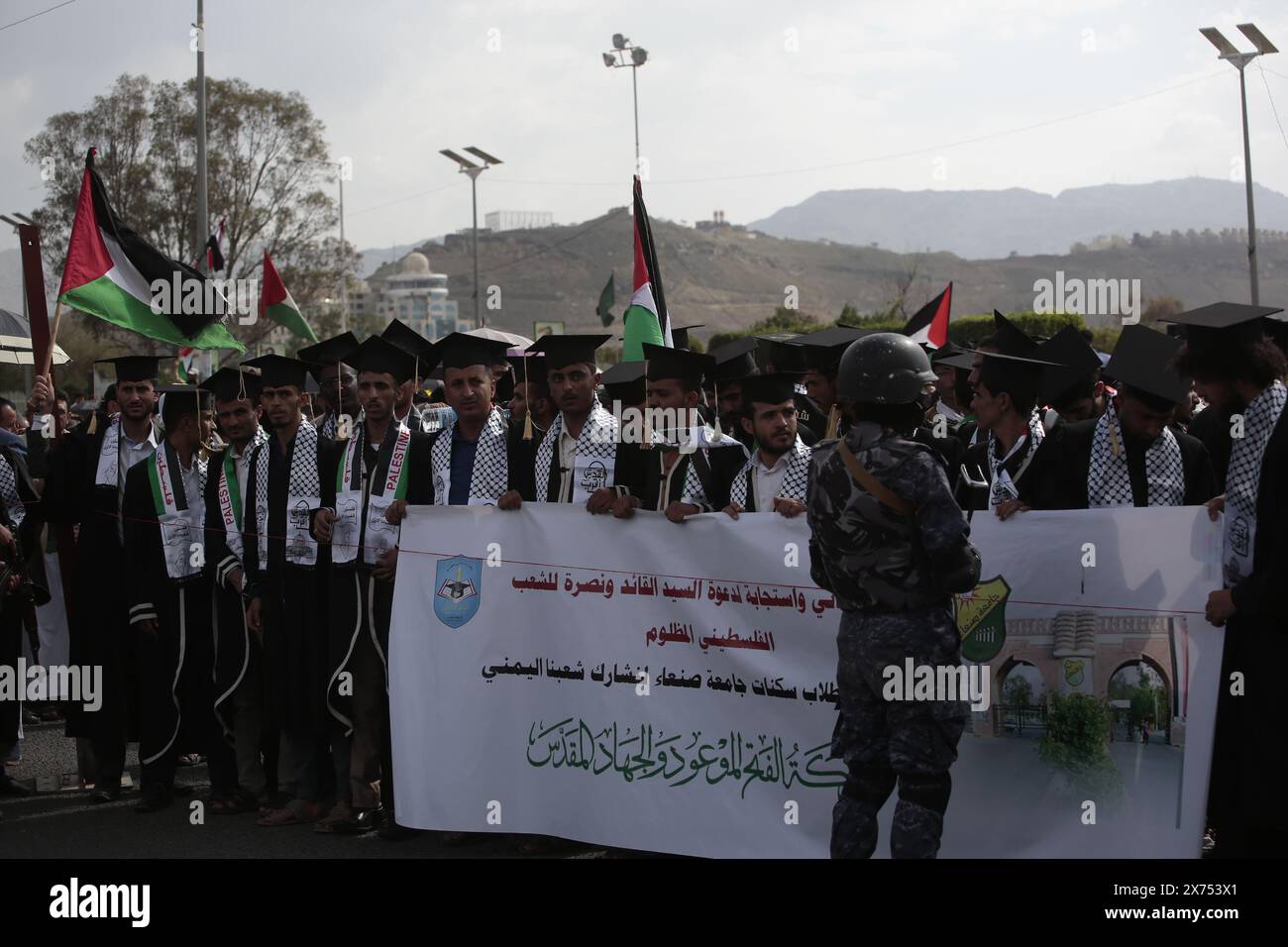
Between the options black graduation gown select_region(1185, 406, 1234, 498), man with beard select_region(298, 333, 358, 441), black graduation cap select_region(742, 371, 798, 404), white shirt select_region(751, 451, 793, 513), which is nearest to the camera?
black graduation gown select_region(1185, 406, 1234, 498)

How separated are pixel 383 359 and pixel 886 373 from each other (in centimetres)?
351

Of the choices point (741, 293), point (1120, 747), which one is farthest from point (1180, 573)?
point (741, 293)

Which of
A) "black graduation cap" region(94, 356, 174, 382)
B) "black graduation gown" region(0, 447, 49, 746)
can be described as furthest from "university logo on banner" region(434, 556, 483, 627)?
"black graduation gown" region(0, 447, 49, 746)

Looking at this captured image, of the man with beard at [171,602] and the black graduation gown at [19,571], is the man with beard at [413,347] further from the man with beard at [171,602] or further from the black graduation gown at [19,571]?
the black graduation gown at [19,571]

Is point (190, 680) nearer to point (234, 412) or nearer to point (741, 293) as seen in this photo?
point (234, 412)

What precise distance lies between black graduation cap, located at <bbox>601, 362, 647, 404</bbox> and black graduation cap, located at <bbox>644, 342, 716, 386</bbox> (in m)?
0.79

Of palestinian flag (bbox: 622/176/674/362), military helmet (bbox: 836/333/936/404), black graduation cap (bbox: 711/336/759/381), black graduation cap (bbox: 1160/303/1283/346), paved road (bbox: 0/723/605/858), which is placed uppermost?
palestinian flag (bbox: 622/176/674/362)

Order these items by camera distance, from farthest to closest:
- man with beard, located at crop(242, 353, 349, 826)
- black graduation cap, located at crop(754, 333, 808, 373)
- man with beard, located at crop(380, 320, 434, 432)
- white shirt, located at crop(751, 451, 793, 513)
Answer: man with beard, located at crop(380, 320, 434, 432)
black graduation cap, located at crop(754, 333, 808, 373)
man with beard, located at crop(242, 353, 349, 826)
white shirt, located at crop(751, 451, 793, 513)

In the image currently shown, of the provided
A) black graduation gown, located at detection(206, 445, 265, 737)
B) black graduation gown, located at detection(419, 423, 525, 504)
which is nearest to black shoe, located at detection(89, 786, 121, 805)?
black graduation gown, located at detection(206, 445, 265, 737)

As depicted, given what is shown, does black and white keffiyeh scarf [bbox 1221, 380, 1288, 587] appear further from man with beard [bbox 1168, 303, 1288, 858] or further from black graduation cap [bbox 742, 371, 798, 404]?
black graduation cap [bbox 742, 371, 798, 404]

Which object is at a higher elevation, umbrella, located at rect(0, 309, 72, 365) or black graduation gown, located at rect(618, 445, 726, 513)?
umbrella, located at rect(0, 309, 72, 365)

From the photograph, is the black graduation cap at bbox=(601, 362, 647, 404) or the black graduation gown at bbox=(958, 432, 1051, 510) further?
the black graduation cap at bbox=(601, 362, 647, 404)

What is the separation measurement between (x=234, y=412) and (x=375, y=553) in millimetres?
1468

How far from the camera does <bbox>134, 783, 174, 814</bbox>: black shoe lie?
26.3ft
